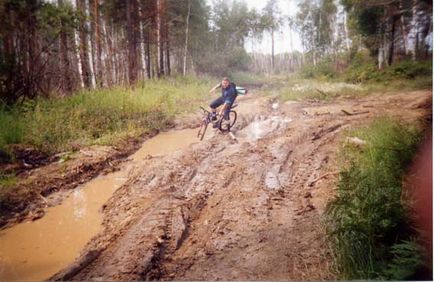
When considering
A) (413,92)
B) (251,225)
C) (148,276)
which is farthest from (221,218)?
(413,92)

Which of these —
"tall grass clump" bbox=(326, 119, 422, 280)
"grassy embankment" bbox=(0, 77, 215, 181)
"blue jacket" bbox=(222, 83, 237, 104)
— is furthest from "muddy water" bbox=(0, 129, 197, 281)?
"tall grass clump" bbox=(326, 119, 422, 280)

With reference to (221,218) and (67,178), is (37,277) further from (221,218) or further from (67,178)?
(221,218)

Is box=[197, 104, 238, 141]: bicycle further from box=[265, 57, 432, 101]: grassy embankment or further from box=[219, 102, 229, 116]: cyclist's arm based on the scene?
box=[265, 57, 432, 101]: grassy embankment

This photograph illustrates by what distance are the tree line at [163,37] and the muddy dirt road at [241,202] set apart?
49 centimetres

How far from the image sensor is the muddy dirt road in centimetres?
205

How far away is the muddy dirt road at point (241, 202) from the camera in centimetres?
205

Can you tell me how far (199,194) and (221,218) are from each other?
36 centimetres

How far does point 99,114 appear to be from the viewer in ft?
10.4

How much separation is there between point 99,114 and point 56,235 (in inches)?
50.2

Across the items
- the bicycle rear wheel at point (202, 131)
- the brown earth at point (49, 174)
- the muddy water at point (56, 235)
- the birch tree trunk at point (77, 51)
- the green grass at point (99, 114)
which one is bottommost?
the muddy water at point (56, 235)

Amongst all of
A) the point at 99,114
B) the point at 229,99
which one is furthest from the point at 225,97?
the point at 99,114

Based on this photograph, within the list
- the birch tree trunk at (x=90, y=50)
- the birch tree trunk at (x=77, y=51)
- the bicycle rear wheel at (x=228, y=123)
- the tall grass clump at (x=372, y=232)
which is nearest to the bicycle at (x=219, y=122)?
the bicycle rear wheel at (x=228, y=123)

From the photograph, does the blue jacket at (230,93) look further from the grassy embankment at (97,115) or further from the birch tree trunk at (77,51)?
the birch tree trunk at (77,51)

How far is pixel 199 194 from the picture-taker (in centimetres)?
→ 270
